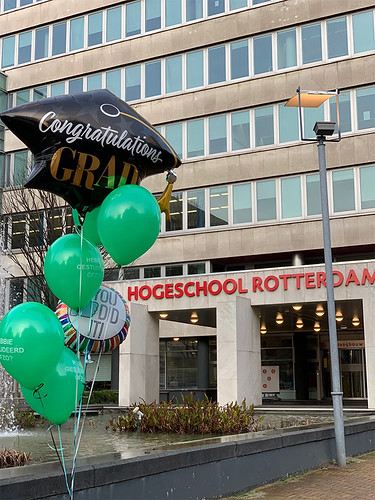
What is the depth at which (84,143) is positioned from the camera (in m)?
7.12

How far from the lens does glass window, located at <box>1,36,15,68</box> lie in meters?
40.2

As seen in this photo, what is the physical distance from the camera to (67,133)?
23.0 feet

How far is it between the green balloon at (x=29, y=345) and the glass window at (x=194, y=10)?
30922 mm

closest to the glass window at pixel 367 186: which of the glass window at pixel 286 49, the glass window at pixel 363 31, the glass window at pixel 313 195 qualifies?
the glass window at pixel 313 195

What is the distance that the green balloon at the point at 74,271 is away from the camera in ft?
22.8

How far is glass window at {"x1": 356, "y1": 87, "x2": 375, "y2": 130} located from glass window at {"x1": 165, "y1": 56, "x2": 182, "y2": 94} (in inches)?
376

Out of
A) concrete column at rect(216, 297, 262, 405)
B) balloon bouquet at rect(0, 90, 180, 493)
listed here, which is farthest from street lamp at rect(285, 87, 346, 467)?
concrete column at rect(216, 297, 262, 405)

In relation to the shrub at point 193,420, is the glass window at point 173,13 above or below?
above

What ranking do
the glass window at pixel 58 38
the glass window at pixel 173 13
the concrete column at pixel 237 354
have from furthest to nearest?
the glass window at pixel 58 38
the glass window at pixel 173 13
the concrete column at pixel 237 354

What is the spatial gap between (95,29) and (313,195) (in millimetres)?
16484

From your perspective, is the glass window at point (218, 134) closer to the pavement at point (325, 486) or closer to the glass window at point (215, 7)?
the glass window at point (215, 7)

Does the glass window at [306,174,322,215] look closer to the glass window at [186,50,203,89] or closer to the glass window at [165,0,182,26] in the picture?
the glass window at [186,50,203,89]

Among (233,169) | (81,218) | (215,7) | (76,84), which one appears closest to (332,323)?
(81,218)

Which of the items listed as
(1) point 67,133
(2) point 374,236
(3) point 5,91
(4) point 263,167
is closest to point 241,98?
(4) point 263,167
